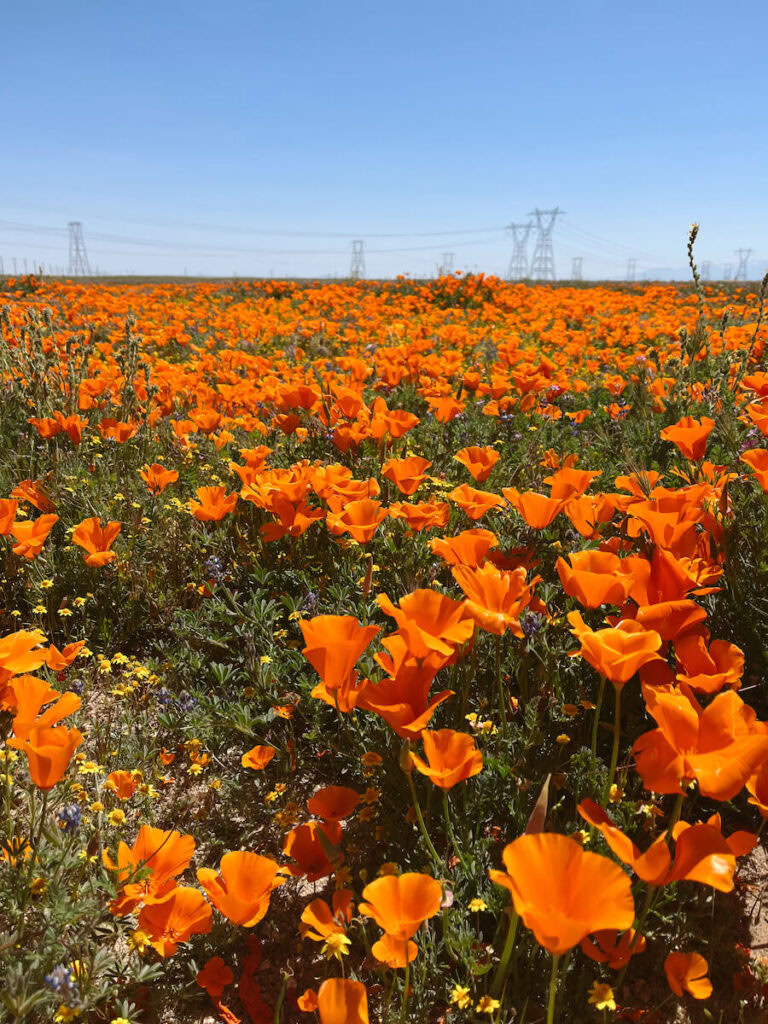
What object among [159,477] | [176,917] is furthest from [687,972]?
[159,477]

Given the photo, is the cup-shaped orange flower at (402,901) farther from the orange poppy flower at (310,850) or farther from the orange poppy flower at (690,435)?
the orange poppy flower at (690,435)

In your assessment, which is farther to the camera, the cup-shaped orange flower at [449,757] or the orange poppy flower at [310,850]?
the orange poppy flower at [310,850]

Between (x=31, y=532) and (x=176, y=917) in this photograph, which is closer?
(x=176, y=917)

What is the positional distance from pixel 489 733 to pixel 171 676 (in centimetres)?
118

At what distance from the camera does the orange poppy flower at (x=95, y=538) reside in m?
2.26

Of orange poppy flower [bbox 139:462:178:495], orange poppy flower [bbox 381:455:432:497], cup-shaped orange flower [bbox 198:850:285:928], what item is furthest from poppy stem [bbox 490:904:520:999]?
orange poppy flower [bbox 139:462:178:495]

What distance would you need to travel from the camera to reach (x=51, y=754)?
121cm

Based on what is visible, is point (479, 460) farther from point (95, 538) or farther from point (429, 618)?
point (95, 538)

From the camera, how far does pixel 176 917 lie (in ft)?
4.74

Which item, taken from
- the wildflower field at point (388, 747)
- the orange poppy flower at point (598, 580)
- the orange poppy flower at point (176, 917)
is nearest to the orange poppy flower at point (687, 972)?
the wildflower field at point (388, 747)

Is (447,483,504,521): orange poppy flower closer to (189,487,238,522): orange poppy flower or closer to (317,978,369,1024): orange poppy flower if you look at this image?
(189,487,238,522): orange poppy flower

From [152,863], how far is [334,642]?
684 mm

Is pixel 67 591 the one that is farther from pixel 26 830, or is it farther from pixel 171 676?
pixel 26 830

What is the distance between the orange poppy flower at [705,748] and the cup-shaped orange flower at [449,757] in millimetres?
295
